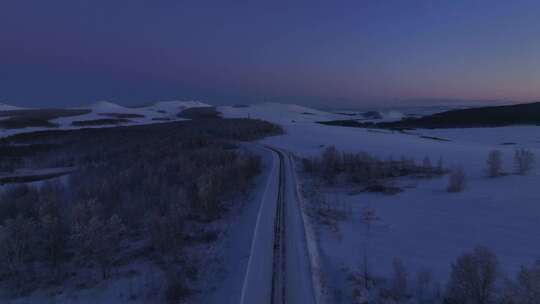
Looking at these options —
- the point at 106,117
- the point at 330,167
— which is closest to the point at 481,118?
the point at 330,167

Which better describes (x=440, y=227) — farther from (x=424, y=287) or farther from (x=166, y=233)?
(x=166, y=233)

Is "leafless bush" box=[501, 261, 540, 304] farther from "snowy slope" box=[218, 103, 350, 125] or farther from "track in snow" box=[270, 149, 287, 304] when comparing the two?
"snowy slope" box=[218, 103, 350, 125]

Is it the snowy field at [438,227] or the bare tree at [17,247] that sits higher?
the bare tree at [17,247]

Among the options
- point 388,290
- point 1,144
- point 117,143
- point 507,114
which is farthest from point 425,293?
point 507,114

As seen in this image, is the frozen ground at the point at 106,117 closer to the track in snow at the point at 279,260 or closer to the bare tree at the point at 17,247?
the bare tree at the point at 17,247

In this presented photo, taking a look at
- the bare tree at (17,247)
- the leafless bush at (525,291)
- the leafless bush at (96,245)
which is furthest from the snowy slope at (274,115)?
the leafless bush at (525,291)

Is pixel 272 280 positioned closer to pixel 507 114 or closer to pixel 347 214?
pixel 347 214
